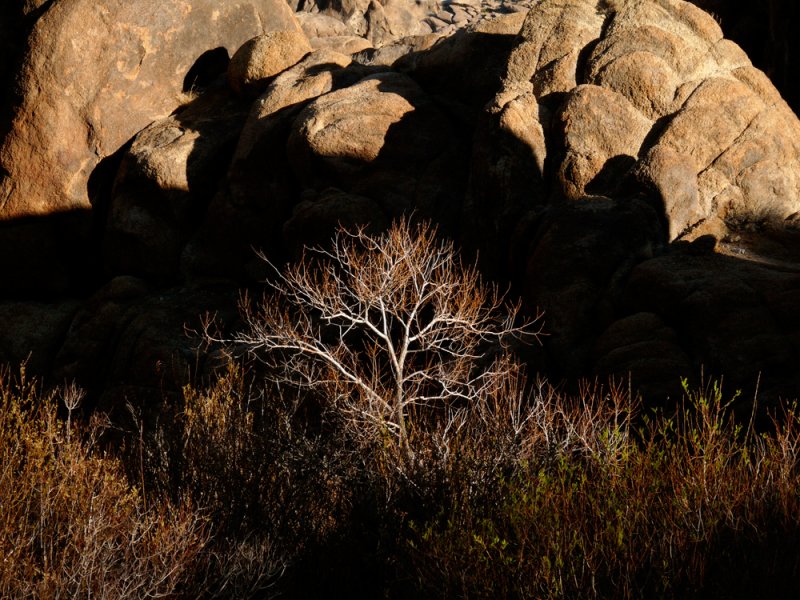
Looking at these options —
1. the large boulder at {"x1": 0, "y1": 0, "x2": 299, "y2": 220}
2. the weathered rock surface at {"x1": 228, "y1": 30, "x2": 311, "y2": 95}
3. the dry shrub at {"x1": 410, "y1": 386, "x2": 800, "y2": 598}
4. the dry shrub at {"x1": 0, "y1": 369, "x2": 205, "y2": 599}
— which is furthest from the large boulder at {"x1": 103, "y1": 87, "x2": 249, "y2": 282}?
the dry shrub at {"x1": 410, "y1": 386, "x2": 800, "y2": 598}

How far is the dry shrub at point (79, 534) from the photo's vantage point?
9.09 m

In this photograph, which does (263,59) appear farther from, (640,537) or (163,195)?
(640,537)

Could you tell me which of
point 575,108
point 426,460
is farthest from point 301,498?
point 575,108

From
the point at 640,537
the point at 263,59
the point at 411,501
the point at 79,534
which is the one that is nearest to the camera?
the point at 640,537

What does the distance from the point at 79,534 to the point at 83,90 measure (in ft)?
55.5

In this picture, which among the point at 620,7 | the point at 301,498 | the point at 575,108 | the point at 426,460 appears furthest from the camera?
the point at 620,7

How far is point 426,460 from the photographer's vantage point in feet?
37.6

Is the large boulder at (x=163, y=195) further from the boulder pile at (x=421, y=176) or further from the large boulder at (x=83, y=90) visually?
the large boulder at (x=83, y=90)

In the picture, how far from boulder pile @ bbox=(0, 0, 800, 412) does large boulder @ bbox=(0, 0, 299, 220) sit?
0.05 metres

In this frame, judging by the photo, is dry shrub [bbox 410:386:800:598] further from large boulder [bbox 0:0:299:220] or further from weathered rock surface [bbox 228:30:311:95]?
large boulder [bbox 0:0:299:220]

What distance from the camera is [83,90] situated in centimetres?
2444

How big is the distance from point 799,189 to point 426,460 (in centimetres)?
967

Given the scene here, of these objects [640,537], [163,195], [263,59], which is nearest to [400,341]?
[640,537]

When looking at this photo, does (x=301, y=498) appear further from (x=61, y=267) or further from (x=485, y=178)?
(x=61, y=267)
